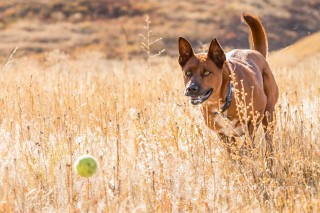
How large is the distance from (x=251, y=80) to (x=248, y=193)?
1586mm

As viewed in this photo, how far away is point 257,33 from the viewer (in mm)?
6836

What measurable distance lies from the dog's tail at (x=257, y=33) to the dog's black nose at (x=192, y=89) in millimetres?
1815

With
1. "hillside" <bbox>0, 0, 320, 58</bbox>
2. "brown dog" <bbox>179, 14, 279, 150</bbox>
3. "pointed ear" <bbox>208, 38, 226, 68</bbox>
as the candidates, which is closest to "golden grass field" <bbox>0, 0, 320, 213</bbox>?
"brown dog" <bbox>179, 14, 279, 150</bbox>

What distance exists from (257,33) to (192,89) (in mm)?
1948

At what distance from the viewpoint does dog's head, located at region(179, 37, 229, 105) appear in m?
5.20

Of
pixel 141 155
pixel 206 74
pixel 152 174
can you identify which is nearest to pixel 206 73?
pixel 206 74

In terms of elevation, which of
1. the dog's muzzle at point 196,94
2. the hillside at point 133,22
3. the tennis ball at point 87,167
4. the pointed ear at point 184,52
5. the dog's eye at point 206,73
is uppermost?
the pointed ear at point 184,52

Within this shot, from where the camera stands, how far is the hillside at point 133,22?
143 ft

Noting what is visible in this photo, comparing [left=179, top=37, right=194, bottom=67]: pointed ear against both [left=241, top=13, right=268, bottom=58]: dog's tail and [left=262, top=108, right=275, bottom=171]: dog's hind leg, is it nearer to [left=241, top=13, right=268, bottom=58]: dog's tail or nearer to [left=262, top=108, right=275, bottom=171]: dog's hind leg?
[left=262, top=108, right=275, bottom=171]: dog's hind leg

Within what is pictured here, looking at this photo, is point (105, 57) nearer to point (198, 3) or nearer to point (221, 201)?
point (198, 3)

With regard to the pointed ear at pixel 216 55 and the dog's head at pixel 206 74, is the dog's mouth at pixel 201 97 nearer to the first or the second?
the dog's head at pixel 206 74

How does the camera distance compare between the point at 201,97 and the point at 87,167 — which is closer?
the point at 87,167

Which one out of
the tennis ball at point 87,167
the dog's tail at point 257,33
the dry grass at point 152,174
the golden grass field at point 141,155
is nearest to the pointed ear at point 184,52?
the golden grass field at point 141,155

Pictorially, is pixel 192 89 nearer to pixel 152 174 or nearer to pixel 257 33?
pixel 152 174
